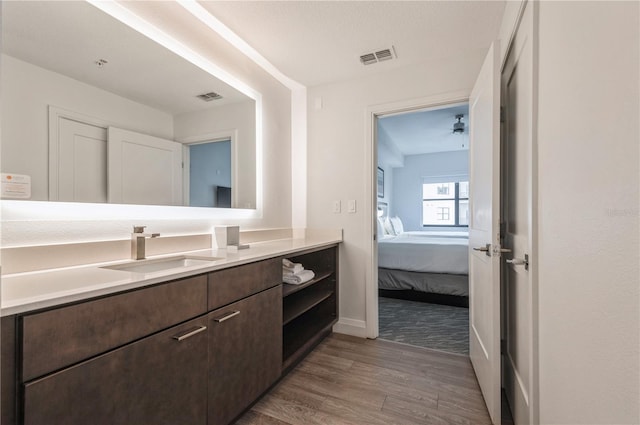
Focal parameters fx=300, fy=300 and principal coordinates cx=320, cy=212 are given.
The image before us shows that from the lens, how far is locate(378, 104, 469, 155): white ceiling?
14.4 ft

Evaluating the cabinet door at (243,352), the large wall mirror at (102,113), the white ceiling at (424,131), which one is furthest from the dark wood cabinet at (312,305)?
the white ceiling at (424,131)

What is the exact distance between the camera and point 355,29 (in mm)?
2016

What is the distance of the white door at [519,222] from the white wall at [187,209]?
68.1 inches

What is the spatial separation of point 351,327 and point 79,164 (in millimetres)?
2279

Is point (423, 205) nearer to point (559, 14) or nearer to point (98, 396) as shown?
point (559, 14)

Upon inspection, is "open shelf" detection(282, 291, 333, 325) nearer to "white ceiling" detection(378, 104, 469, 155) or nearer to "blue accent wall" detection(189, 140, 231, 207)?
"blue accent wall" detection(189, 140, 231, 207)

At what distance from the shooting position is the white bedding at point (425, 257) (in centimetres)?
340

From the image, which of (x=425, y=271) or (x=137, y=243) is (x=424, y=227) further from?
(x=137, y=243)

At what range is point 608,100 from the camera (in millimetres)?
701

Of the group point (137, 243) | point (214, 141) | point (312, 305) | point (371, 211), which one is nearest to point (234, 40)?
point (214, 141)

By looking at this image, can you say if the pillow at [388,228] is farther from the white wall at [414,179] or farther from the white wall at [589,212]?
the white wall at [589,212]

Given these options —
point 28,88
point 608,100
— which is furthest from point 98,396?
point 608,100

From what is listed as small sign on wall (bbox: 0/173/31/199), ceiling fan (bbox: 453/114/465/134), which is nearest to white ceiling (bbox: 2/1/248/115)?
small sign on wall (bbox: 0/173/31/199)

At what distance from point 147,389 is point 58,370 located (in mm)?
307
